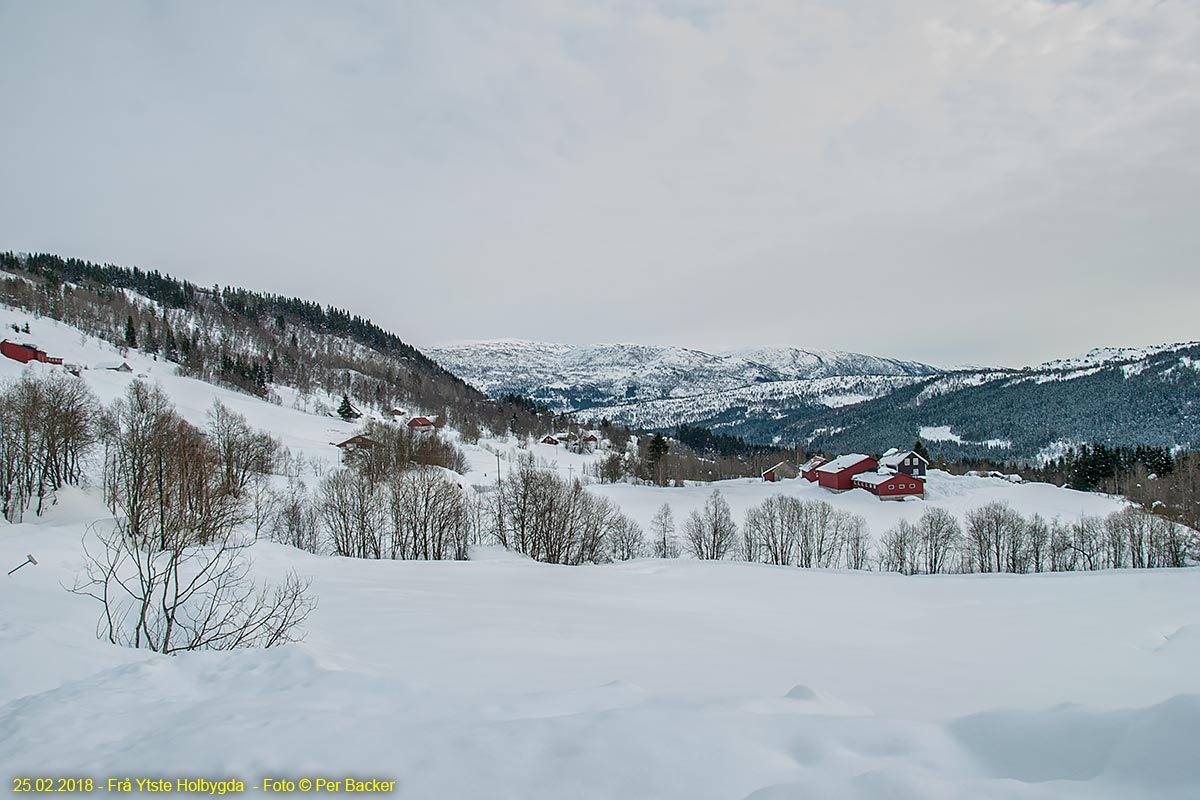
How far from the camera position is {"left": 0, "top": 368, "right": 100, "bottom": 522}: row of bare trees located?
28547 mm

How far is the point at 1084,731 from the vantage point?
164 inches

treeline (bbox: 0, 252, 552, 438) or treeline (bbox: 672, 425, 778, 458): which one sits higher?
treeline (bbox: 0, 252, 552, 438)

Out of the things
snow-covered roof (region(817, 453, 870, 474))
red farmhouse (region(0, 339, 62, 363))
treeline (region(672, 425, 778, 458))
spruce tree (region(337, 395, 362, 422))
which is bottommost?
snow-covered roof (region(817, 453, 870, 474))

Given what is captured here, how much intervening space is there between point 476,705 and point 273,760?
1.86 metres

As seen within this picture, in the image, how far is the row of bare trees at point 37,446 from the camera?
28.5m

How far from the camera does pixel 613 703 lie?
5.20 meters

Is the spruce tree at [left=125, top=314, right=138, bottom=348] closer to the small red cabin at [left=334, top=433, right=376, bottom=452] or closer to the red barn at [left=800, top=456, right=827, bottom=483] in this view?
the small red cabin at [left=334, top=433, right=376, bottom=452]

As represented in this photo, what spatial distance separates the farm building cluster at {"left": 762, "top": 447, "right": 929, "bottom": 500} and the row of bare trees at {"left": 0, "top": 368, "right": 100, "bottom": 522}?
81.9 meters

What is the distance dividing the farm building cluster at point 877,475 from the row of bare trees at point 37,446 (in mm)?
81875

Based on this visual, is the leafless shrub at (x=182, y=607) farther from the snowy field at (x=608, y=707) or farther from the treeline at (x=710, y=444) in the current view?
the treeline at (x=710, y=444)

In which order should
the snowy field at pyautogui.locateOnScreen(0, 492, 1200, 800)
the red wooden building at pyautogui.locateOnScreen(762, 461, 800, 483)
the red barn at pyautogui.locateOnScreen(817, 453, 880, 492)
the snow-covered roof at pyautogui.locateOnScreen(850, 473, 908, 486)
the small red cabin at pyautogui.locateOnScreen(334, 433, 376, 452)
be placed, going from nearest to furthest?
the snowy field at pyautogui.locateOnScreen(0, 492, 1200, 800) → the snow-covered roof at pyautogui.locateOnScreen(850, 473, 908, 486) → the small red cabin at pyautogui.locateOnScreen(334, 433, 376, 452) → the red barn at pyautogui.locateOnScreen(817, 453, 880, 492) → the red wooden building at pyautogui.locateOnScreen(762, 461, 800, 483)

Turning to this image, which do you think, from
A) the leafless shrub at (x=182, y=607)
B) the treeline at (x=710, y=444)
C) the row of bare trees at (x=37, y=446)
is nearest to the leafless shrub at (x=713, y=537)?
the leafless shrub at (x=182, y=607)

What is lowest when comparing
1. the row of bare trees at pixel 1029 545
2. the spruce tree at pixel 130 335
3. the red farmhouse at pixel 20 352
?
the row of bare trees at pixel 1029 545

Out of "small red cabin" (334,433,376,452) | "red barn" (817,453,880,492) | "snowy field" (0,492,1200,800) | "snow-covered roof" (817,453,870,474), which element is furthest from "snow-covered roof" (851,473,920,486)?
"small red cabin" (334,433,376,452)
